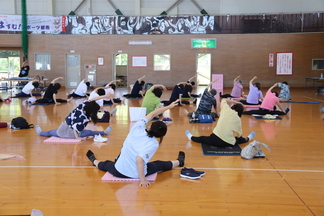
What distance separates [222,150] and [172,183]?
207 centimetres

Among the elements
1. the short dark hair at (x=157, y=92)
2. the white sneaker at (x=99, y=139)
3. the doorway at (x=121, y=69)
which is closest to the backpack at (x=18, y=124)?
the white sneaker at (x=99, y=139)

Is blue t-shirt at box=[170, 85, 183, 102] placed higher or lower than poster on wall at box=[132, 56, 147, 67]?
lower

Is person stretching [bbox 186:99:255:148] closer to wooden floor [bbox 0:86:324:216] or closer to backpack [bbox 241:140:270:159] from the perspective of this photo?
wooden floor [bbox 0:86:324:216]

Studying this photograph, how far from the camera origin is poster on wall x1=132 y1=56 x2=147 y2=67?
2364cm

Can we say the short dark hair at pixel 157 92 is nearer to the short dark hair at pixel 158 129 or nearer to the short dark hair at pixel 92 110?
the short dark hair at pixel 92 110

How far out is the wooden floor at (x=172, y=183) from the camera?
394 centimetres

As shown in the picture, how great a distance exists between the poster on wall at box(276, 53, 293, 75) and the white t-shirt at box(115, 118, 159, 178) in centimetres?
2031

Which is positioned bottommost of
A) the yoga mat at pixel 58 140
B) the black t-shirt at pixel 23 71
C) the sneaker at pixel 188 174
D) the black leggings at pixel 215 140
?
the sneaker at pixel 188 174

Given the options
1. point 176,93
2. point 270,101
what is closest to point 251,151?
point 270,101

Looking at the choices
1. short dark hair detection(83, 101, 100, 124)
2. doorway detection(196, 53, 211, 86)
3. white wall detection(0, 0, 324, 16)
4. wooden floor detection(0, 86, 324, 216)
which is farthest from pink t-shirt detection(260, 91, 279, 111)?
white wall detection(0, 0, 324, 16)

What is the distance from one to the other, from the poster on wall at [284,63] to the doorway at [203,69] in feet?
15.2

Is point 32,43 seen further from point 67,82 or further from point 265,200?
point 265,200

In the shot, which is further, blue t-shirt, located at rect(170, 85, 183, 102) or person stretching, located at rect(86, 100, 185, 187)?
blue t-shirt, located at rect(170, 85, 183, 102)

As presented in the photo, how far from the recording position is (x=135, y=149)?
4578 mm
